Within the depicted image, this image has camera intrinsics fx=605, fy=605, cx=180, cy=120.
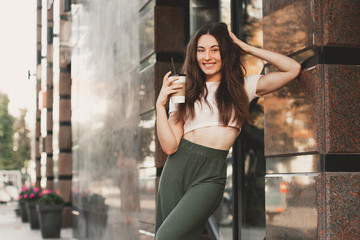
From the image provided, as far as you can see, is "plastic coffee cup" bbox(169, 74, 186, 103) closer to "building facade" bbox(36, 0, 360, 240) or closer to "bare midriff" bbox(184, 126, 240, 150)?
"bare midriff" bbox(184, 126, 240, 150)

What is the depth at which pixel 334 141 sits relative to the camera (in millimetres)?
3219

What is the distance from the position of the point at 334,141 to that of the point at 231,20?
2557 mm

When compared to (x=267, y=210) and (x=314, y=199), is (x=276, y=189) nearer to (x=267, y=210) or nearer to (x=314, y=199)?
(x=267, y=210)

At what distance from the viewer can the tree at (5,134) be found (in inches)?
2392

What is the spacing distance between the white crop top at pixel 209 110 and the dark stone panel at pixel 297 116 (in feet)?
0.62

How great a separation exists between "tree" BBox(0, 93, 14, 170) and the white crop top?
59157 mm

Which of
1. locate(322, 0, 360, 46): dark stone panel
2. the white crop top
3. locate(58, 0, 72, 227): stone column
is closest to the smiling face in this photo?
the white crop top

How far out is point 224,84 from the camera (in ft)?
12.1

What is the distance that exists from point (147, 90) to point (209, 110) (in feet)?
9.79

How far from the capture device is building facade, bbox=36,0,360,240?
325 cm

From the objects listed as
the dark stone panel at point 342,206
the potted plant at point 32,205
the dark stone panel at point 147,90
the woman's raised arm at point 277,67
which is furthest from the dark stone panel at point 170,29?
the potted plant at point 32,205

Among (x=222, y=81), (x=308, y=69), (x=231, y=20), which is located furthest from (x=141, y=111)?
(x=308, y=69)

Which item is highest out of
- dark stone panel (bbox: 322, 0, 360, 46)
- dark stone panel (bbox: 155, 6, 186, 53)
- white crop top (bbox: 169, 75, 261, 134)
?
dark stone panel (bbox: 155, 6, 186, 53)

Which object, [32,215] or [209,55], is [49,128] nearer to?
[32,215]
